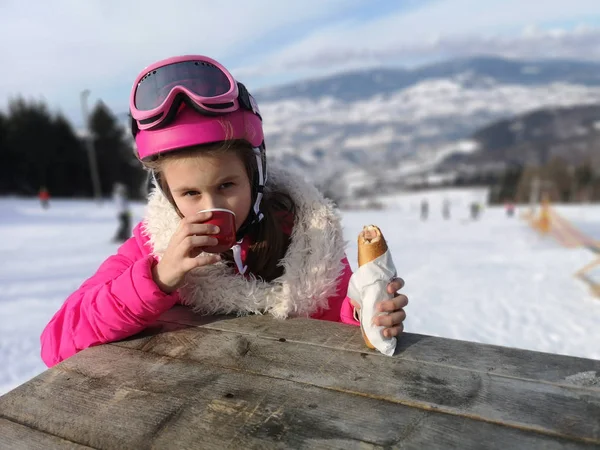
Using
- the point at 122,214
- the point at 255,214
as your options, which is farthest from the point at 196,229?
the point at 122,214

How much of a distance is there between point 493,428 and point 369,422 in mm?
291

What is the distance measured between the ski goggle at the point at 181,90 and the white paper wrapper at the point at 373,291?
833 millimetres

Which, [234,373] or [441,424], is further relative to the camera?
[234,373]

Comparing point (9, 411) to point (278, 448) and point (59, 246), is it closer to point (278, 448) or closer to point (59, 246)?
point (278, 448)

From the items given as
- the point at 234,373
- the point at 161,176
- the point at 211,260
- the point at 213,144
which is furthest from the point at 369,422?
the point at 161,176

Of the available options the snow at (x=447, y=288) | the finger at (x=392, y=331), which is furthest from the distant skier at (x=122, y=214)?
the finger at (x=392, y=331)

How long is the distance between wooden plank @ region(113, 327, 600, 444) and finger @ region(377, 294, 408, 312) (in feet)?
0.53

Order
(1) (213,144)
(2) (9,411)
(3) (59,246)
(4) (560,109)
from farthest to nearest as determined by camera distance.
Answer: (4) (560,109), (3) (59,246), (1) (213,144), (2) (9,411)

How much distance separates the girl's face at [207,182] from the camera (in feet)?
5.77

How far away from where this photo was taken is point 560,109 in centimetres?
19750

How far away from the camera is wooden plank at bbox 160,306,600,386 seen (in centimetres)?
135

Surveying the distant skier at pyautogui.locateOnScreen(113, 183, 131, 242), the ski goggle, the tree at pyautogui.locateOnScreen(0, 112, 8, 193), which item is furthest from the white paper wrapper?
the tree at pyautogui.locateOnScreen(0, 112, 8, 193)

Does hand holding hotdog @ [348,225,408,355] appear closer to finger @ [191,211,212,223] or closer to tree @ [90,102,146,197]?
finger @ [191,211,212,223]

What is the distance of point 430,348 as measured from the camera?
5.02ft
